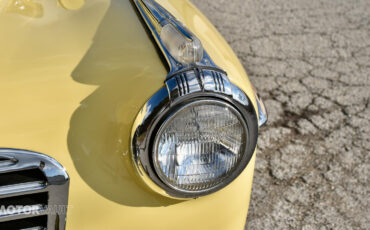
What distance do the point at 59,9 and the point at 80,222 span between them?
0.69 meters

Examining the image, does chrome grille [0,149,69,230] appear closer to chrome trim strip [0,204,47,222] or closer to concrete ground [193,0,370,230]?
chrome trim strip [0,204,47,222]

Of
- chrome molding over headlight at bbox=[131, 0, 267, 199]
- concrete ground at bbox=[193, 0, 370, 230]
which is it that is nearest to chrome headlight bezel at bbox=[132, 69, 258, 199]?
chrome molding over headlight at bbox=[131, 0, 267, 199]

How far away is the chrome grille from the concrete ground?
1.05 metres

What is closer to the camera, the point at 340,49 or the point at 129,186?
the point at 129,186

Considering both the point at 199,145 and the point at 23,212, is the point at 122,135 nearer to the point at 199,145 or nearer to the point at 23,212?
the point at 199,145

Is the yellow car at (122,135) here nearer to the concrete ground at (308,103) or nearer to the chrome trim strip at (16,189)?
the chrome trim strip at (16,189)

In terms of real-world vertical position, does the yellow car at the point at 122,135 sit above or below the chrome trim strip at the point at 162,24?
below

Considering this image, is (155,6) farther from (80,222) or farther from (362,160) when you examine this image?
(362,160)

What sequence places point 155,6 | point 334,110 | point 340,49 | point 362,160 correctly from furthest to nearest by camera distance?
point 340,49
point 334,110
point 362,160
point 155,6

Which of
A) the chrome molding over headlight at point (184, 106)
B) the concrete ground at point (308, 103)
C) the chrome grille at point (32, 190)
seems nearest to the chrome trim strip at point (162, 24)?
the chrome molding over headlight at point (184, 106)

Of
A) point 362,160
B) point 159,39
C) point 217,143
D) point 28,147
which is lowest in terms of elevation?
point 362,160

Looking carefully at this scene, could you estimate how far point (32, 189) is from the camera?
100cm

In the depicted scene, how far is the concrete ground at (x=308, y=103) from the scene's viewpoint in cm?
196

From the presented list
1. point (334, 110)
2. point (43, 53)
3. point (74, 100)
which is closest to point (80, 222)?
point (74, 100)
